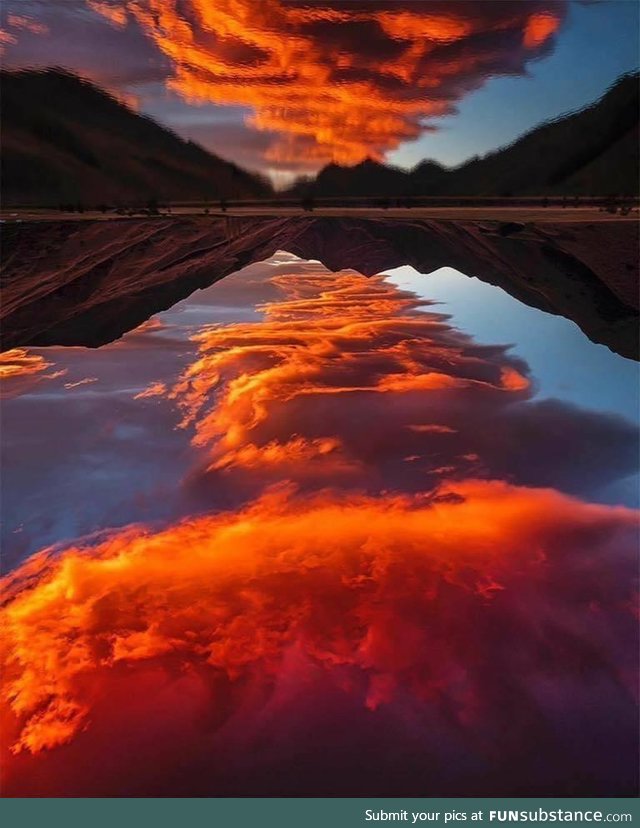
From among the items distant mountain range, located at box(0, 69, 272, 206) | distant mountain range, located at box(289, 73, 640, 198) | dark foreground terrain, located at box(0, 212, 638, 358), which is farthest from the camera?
dark foreground terrain, located at box(0, 212, 638, 358)

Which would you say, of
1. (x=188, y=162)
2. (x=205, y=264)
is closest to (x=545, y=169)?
(x=188, y=162)

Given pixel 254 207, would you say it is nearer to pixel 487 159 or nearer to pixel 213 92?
pixel 213 92

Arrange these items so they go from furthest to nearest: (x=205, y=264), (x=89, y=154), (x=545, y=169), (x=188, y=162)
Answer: (x=205, y=264), (x=188, y=162), (x=89, y=154), (x=545, y=169)

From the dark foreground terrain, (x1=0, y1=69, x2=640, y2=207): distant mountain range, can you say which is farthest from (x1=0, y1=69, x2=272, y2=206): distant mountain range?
the dark foreground terrain

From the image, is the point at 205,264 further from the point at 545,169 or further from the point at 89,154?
the point at 545,169

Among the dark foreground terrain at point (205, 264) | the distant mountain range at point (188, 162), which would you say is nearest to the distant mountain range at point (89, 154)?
the distant mountain range at point (188, 162)

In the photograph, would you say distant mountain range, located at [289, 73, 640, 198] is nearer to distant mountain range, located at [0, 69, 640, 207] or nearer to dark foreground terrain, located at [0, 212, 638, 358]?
distant mountain range, located at [0, 69, 640, 207]
